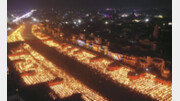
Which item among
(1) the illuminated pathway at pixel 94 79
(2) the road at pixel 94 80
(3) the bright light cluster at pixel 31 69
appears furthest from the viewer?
(3) the bright light cluster at pixel 31 69

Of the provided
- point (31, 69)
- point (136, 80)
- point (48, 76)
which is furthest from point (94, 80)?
point (31, 69)

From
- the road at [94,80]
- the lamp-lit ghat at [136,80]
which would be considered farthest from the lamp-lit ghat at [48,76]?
the lamp-lit ghat at [136,80]

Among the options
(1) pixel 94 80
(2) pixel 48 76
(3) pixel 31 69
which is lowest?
(1) pixel 94 80

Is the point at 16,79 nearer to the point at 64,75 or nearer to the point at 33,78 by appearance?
the point at 33,78

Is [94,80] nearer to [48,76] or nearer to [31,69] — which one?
[48,76]

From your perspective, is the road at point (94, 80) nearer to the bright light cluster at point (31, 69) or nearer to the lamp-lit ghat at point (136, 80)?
the lamp-lit ghat at point (136, 80)

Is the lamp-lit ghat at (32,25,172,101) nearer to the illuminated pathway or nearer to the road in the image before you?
the illuminated pathway

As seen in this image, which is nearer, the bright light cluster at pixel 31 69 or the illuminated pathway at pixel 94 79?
the illuminated pathway at pixel 94 79

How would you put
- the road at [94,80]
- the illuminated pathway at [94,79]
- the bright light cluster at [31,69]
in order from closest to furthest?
1. the road at [94,80]
2. the illuminated pathway at [94,79]
3. the bright light cluster at [31,69]

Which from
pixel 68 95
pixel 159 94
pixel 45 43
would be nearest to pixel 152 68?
pixel 159 94
